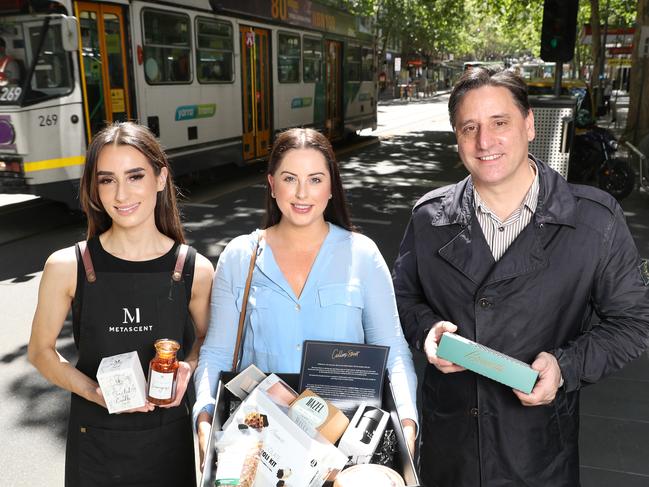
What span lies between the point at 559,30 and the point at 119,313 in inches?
325

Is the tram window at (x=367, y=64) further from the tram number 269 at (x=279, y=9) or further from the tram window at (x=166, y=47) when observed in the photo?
the tram window at (x=166, y=47)

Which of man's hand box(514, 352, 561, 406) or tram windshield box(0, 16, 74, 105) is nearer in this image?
man's hand box(514, 352, 561, 406)

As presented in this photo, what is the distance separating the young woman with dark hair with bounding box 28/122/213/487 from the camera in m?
2.08

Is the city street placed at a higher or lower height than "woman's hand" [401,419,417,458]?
lower

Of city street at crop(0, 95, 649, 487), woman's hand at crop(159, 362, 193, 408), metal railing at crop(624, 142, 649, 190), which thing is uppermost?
woman's hand at crop(159, 362, 193, 408)

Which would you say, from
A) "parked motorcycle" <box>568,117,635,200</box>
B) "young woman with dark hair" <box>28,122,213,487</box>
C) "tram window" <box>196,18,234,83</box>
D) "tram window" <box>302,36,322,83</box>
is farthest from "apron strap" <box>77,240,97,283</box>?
"tram window" <box>302,36,322,83</box>

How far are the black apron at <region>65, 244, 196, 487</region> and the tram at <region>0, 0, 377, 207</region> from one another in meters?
6.43

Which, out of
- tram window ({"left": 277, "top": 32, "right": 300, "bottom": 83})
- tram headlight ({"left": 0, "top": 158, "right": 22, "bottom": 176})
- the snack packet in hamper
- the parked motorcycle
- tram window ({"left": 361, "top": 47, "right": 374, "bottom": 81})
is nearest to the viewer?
the snack packet in hamper

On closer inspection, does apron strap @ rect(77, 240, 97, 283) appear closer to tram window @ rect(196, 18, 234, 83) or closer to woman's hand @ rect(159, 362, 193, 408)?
woman's hand @ rect(159, 362, 193, 408)

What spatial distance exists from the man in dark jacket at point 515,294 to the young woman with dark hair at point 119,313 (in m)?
0.80

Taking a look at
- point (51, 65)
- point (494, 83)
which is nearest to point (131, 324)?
point (494, 83)

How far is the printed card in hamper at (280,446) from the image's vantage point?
1.50 m

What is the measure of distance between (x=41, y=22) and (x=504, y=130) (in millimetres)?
7245

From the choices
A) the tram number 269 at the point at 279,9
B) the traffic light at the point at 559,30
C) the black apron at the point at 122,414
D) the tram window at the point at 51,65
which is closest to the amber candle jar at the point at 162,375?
the black apron at the point at 122,414
